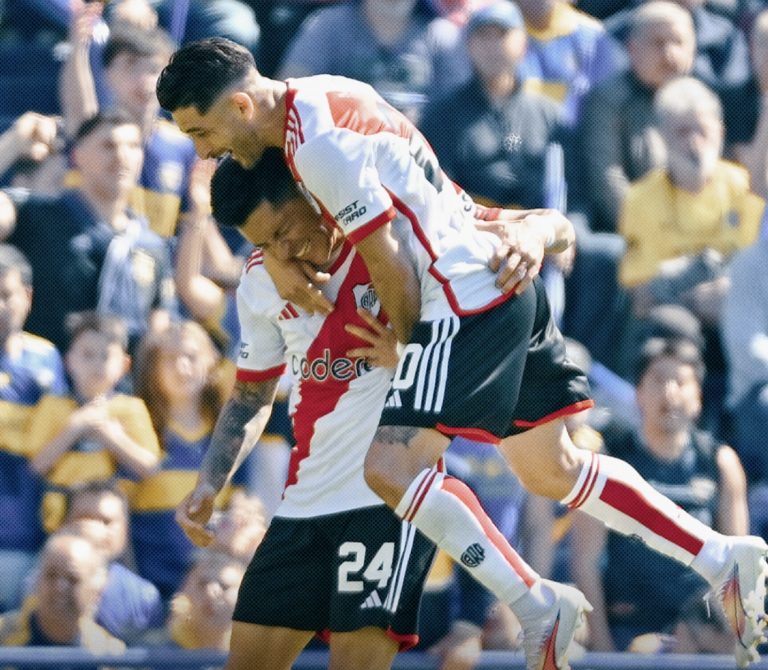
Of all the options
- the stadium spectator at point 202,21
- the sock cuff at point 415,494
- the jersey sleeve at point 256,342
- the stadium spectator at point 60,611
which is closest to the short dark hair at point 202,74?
the jersey sleeve at point 256,342

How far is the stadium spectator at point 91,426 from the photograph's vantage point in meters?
6.77

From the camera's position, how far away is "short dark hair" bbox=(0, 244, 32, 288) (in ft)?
22.6

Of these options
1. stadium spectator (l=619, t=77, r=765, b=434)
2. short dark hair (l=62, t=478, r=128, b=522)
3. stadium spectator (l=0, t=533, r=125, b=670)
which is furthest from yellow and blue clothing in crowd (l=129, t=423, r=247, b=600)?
stadium spectator (l=619, t=77, r=765, b=434)

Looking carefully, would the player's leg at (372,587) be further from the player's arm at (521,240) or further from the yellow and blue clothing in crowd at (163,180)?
the yellow and blue clothing in crowd at (163,180)

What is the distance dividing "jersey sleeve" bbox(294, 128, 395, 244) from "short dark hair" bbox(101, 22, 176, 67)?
297 cm

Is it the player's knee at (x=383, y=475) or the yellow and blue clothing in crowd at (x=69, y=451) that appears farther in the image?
the yellow and blue clothing in crowd at (x=69, y=451)

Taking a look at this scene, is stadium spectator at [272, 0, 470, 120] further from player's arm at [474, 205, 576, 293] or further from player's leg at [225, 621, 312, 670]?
player's leg at [225, 621, 312, 670]

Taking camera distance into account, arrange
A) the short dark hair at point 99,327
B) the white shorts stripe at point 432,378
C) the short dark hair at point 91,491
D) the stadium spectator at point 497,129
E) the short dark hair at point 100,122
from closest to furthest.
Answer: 1. the white shorts stripe at point 432,378
2. the short dark hair at point 91,491
3. the short dark hair at point 99,327
4. the short dark hair at point 100,122
5. the stadium spectator at point 497,129

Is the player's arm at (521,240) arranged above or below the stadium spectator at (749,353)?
above

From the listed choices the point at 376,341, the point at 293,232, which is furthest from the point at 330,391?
the point at 293,232

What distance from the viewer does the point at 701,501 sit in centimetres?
711

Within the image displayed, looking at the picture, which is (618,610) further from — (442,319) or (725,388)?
(442,319)

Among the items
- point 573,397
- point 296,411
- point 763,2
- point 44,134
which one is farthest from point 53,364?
point 763,2


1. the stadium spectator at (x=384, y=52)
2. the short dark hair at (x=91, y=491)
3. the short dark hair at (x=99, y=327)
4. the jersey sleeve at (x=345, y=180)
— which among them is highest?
the jersey sleeve at (x=345, y=180)
